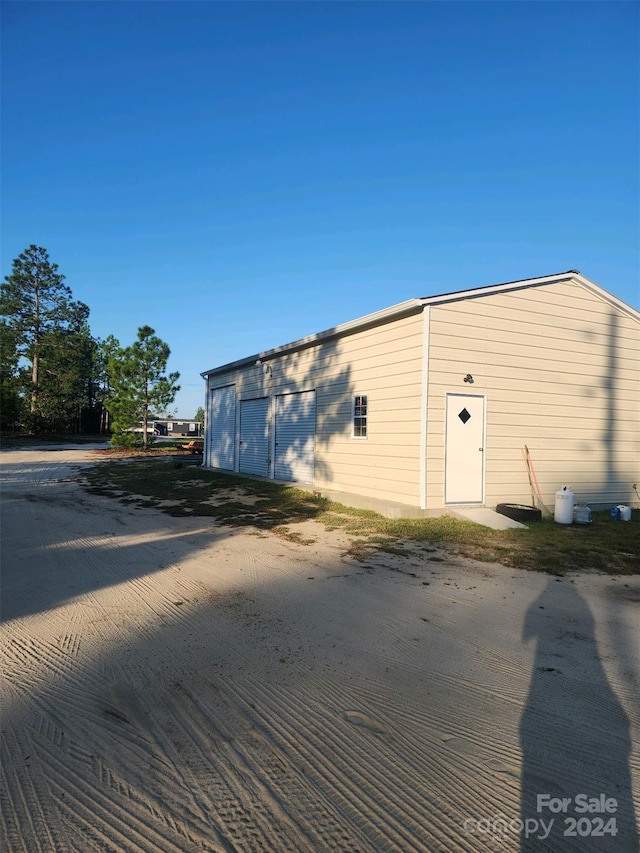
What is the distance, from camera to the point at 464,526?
8.91 meters

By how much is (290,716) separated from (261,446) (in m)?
14.1

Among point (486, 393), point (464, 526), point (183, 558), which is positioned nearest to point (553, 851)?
point (183, 558)

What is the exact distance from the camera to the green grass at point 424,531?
7.03 metres

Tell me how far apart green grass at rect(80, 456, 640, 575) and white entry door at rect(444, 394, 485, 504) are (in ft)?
2.79

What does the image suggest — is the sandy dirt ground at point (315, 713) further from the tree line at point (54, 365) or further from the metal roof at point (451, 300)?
the tree line at point (54, 365)

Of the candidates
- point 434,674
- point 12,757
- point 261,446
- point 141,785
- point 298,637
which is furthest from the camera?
point 261,446

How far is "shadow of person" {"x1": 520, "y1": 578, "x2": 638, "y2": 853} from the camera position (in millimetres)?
2129

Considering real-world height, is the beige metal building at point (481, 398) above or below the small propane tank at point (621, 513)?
above

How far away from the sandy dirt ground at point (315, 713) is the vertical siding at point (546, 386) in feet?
16.1

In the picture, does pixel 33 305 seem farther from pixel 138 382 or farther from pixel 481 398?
pixel 481 398

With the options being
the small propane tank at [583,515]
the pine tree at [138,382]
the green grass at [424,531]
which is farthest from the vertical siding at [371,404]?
the pine tree at [138,382]

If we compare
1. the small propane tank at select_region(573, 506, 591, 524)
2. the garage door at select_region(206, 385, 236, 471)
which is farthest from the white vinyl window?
the garage door at select_region(206, 385, 236, 471)

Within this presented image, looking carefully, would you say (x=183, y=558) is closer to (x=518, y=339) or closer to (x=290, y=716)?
(x=290, y=716)

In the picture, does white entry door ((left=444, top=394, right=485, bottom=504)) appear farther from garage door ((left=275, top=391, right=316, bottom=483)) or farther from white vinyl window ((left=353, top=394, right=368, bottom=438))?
garage door ((left=275, top=391, right=316, bottom=483))
